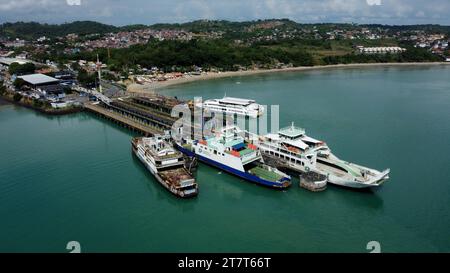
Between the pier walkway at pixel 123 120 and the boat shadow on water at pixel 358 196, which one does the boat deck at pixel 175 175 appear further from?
the pier walkway at pixel 123 120

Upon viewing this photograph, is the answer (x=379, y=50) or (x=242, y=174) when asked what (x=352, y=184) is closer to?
(x=242, y=174)

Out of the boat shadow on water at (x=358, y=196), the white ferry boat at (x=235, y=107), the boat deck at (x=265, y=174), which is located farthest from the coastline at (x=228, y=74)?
the boat shadow on water at (x=358, y=196)

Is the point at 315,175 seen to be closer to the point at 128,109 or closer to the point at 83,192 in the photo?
the point at 83,192

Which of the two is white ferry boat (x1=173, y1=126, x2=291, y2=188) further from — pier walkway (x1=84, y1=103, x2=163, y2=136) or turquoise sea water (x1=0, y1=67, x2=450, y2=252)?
pier walkway (x1=84, y1=103, x2=163, y2=136)

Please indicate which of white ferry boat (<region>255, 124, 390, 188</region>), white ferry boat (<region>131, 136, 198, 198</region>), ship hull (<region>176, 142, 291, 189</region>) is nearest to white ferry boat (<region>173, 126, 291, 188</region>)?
ship hull (<region>176, 142, 291, 189</region>)

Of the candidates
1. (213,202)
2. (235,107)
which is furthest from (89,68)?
(213,202)
